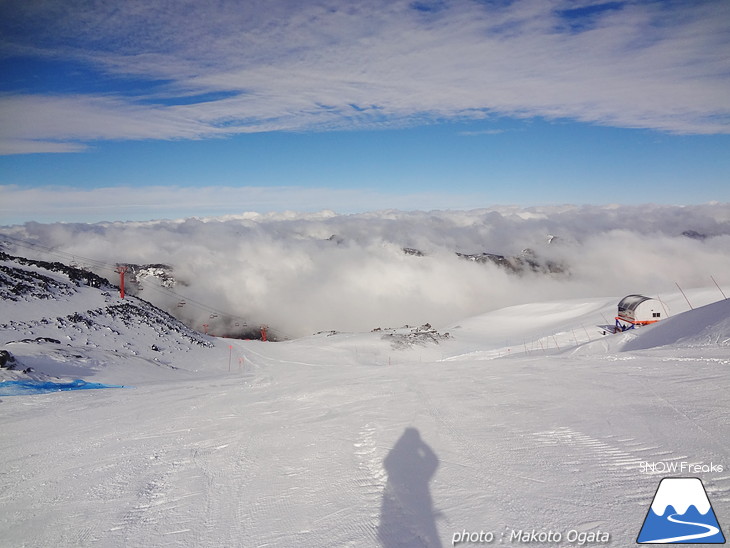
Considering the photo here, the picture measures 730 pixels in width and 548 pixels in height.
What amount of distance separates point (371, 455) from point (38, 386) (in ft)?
40.9

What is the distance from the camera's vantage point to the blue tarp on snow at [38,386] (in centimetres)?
1266

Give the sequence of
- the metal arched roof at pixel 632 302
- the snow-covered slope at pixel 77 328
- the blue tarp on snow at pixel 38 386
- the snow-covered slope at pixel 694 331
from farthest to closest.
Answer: the metal arched roof at pixel 632 302, the snow-covered slope at pixel 77 328, the snow-covered slope at pixel 694 331, the blue tarp on snow at pixel 38 386

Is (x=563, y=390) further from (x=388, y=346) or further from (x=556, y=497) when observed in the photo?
(x=388, y=346)

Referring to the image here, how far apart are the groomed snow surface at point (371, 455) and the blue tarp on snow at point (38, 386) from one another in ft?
2.38

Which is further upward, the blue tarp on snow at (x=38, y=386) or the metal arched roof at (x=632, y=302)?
the blue tarp on snow at (x=38, y=386)

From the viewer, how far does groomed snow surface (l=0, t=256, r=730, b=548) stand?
469cm

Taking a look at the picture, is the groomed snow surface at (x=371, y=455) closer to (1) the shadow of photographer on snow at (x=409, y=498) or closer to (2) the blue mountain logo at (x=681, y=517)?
(1) the shadow of photographer on snow at (x=409, y=498)

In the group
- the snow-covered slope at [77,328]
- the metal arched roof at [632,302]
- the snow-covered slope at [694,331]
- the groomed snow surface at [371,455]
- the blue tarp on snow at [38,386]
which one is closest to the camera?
the groomed snow surface at [371,455]

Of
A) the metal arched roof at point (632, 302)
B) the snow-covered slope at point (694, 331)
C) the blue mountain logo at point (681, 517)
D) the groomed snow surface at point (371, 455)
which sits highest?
the blue mountain logo at point (681, 517)

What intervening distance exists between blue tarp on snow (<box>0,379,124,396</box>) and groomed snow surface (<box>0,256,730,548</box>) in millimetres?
726

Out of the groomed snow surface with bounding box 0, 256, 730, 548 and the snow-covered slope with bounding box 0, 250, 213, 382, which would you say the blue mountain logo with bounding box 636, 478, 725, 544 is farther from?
the snow-covered slope with bounding box 0, 250, 213, 382

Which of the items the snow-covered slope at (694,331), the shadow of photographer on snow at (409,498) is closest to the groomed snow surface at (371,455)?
the shadow of photographer on snow at (409,498)

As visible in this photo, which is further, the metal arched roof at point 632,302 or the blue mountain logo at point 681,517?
the metal arched roof at point 632,302

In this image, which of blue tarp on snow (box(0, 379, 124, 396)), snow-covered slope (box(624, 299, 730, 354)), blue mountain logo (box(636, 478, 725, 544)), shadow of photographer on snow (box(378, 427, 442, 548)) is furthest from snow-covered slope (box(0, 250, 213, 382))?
snow-covered slope (box(624, 299, 730, 354))
